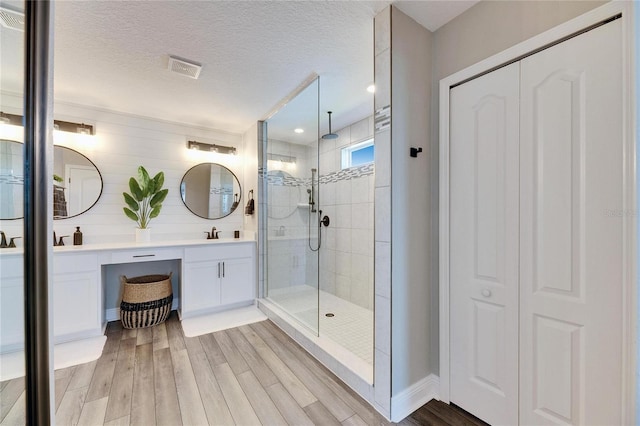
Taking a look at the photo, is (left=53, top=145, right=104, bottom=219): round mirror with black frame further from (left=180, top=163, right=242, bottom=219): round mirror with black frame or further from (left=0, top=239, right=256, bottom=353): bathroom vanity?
(left=180, top=163, right=242, bottom=219): round mirror with black frame

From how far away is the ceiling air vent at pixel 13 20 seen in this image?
76cm

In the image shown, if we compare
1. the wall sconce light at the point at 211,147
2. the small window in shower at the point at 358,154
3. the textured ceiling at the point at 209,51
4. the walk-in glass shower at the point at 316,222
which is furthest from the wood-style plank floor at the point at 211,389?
the wall sconce light at the point at 211,147

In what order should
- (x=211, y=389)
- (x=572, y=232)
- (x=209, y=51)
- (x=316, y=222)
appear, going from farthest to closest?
(x=316, y=222), (x=209, y=51), (x=211, y=389), (x=572, y=232)

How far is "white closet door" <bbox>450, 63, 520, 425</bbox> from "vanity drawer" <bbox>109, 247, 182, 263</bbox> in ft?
8.86

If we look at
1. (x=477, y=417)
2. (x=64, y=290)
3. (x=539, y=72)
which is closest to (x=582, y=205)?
(x=539, y=72)

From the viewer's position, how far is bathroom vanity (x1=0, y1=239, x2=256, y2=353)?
2385mm

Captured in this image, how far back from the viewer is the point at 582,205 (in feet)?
3.85

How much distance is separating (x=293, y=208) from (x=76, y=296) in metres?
2.17

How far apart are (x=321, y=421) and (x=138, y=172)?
3113 mm

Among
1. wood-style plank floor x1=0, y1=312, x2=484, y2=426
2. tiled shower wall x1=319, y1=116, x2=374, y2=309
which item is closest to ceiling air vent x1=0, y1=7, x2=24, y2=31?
wood-style plank floor x1=0, y1=312, x2=484, y2=426

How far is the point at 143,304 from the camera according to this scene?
8.96ft

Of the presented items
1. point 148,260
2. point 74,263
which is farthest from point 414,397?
point 74,263

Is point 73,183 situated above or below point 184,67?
below

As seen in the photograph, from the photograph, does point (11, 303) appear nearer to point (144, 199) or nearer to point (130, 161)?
point (144, 199)
